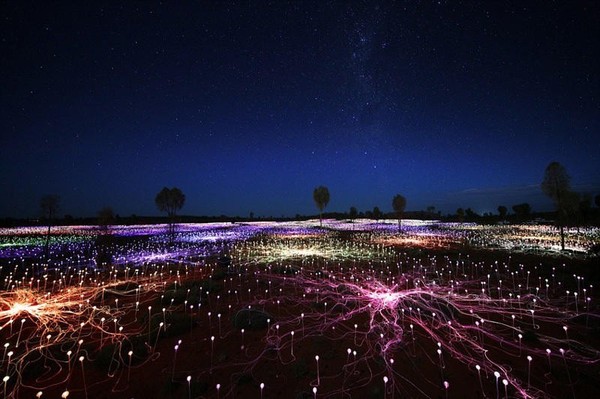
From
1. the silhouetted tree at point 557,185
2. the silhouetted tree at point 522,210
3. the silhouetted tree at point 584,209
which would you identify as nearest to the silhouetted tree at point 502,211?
the silhouetted tree at point 522,210

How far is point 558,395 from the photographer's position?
18.2 feet

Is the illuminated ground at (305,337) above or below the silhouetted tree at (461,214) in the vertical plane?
below

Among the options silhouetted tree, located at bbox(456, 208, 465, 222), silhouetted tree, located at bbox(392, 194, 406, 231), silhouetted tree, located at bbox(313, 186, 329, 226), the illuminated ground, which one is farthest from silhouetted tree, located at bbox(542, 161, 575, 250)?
silhouetted tree, located at bbox(456, 208, 465, 222)

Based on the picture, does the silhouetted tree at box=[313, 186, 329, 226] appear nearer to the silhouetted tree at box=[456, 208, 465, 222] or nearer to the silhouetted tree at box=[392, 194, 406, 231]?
the silhouetted tree at box=[392, 194, 406, 231]

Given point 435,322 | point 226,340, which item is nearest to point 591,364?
point 435,322

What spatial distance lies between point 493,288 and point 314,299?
25.1 feet

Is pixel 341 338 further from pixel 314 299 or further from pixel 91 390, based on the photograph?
pixel 91 390

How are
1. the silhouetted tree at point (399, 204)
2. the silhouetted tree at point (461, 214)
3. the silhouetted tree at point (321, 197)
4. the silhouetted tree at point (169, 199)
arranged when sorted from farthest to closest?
the silhouetted tree at point (461, 214)
the silhouetted tree at point (321, 197)
the silhouetted tree at point (399, 204)
the silhouetted tree at point (169, 199)

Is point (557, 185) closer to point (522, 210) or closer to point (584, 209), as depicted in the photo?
point (584, 209)

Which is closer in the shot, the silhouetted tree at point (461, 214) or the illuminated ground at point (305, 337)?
the illuminated ground at point (305, 337)

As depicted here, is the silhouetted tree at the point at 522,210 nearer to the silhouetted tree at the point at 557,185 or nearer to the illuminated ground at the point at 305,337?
the silhouetted tree at the point at 557,185

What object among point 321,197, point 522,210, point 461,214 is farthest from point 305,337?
point 522,210

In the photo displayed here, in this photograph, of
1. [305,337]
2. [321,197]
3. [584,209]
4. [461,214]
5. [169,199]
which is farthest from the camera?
[461,214]

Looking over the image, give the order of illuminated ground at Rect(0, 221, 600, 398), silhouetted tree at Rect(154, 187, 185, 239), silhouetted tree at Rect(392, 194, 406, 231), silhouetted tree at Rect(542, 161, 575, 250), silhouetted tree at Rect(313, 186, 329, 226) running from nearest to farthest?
illuminated ground at Rect(0, 221, 600, 398)
silhouetted tree at Rect(542, 161, 575, 250)
silhouetted tree at Rect(154, 187, 185, 239)
silhouetted tree at Rect(392, 194, 406, 231)
silhouetted tree at Rect(313, 186, 329, 226)
